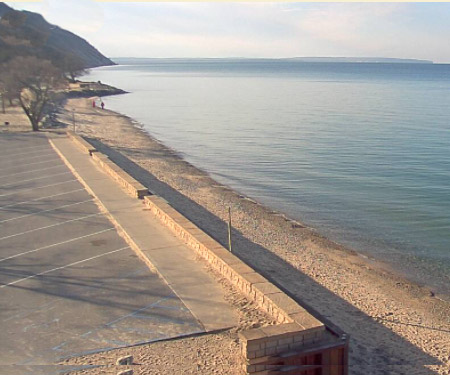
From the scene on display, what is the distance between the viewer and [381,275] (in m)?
16.4

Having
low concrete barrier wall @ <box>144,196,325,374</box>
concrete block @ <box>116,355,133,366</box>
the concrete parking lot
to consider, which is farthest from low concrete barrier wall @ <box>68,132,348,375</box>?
concrete block @ <box>116,355,133,366</box>

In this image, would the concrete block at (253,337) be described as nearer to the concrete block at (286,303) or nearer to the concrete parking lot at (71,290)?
the concrete block at (286,303)

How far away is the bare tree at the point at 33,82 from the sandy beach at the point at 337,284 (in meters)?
14.4

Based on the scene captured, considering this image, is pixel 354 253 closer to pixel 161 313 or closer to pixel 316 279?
pixel 316 279

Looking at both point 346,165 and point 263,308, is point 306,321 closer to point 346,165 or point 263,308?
point 263,308

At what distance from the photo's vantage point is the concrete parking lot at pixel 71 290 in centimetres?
909

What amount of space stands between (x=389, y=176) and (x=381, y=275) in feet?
55.3

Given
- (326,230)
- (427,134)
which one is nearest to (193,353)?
(326,230)

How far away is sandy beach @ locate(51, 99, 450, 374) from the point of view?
34.6 feet

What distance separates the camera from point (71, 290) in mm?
11031

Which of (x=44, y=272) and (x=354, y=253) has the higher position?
(x=44, y=272)

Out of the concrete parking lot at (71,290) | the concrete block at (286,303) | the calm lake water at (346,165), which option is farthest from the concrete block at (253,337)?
the calm lake water at (346,165)

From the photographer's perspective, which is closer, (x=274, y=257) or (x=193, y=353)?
(x=193, y=353)

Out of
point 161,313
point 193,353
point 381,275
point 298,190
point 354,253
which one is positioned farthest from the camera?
point 298,190
